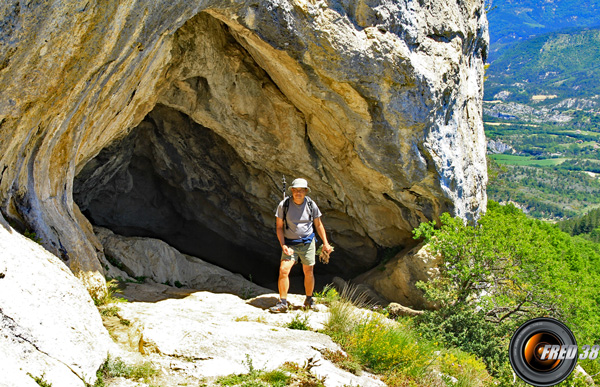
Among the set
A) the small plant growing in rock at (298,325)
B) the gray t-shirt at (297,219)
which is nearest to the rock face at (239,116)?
the gray t-shirt at (297,219)

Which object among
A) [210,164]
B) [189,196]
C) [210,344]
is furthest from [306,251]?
[189,196]

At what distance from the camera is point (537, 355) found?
6.00 metres

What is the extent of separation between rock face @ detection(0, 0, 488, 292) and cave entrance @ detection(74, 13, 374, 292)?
5cm

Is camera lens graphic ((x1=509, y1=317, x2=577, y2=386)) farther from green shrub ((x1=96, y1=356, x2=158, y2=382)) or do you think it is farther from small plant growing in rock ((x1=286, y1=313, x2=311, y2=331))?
green shrub ((x1=96, y1=356, x2=158, y2=382))

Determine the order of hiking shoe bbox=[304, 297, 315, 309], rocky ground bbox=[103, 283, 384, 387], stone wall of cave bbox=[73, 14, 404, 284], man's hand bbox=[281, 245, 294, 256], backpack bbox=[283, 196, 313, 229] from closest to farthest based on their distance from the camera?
rocky ground bbox=[103, 283, 384, 387] < man's hand bbox=[281, 245, 294, 256] < backpack bbox=[283, 196, 313, 229] < hiking shoe bbox=[304, 297, 315, 309] < stone wall of cave bbox=[73, 14, 404, 284]

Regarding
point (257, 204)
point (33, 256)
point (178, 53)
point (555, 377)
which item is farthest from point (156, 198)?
point (555, 377)

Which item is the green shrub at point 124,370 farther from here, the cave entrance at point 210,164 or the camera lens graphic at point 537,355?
the cave entrance at point 210,164

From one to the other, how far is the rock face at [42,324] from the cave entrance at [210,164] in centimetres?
471

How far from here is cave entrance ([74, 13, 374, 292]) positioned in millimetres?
9773

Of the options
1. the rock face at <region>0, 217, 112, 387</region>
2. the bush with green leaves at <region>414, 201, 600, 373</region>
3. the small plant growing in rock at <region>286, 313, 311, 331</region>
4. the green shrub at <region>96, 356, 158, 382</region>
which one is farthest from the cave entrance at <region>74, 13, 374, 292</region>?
the green shrub at <region>96, 356, 158, 382</region>

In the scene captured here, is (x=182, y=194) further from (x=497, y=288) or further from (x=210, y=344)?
(x=210, y=344)

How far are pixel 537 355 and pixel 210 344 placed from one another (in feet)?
13.2

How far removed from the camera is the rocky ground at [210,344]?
5.34m

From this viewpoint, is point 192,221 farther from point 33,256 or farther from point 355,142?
point 33,256
